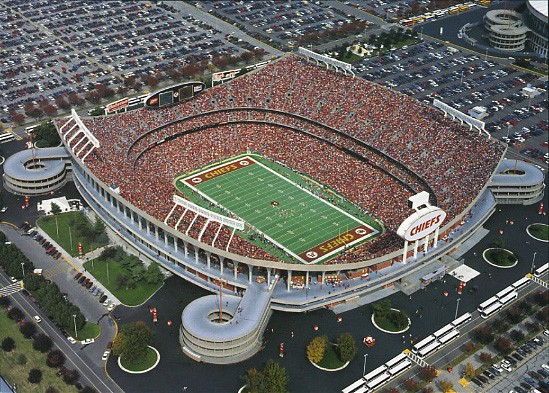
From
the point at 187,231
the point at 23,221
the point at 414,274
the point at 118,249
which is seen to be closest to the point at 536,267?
the point at 414,274

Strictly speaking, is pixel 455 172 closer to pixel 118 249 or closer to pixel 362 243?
pixel 362 243

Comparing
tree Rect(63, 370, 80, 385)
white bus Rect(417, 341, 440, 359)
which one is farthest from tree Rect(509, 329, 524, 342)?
tree Rect(63, 370, 80, 385)

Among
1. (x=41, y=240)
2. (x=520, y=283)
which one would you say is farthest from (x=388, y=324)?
(x=41, y=240)

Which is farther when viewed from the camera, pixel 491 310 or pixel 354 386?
pixel 491 310

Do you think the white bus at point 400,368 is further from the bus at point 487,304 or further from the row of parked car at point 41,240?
the row of parked car at point 41,240

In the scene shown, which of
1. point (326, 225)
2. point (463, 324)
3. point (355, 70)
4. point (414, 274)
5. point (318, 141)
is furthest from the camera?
point (355, 70)

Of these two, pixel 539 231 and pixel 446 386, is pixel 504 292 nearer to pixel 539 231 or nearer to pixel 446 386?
pixel 539 231

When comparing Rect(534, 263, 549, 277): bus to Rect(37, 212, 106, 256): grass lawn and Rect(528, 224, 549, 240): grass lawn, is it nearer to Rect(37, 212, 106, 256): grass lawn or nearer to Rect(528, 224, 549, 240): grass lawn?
Rect(528, 224, 549, 240): grass lawn
